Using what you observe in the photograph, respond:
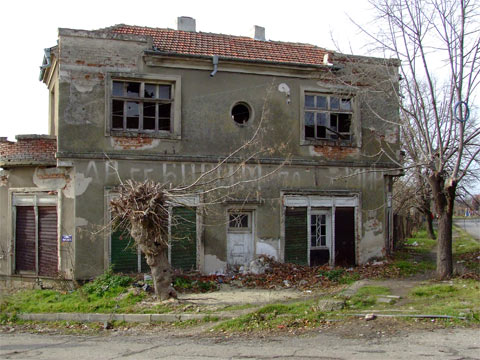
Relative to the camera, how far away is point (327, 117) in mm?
15766

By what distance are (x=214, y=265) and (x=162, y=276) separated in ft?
11.5

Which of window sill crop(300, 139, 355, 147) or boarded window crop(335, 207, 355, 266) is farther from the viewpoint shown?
boarded window crop(335, 207, 355, 266)

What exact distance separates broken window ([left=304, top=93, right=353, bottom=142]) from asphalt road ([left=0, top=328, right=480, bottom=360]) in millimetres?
8331

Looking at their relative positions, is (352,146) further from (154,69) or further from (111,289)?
(111,289)

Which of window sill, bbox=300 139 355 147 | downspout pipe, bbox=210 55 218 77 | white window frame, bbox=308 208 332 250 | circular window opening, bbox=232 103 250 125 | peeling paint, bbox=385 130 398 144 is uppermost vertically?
downspout pipe, bbox=210 55 218 77

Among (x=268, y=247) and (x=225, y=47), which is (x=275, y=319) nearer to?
(x=268, y=247)

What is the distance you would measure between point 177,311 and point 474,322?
5.50 m

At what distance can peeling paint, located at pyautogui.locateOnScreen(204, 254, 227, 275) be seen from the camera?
46.7 ft

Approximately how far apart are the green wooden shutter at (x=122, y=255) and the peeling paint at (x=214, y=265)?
1.96m

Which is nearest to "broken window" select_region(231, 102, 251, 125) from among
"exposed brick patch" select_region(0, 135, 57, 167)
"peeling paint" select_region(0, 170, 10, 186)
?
"exposed brick patch" select_region(0, 135, 57, 167)

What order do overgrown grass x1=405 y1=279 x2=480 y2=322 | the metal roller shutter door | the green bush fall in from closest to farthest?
overgrown grass x1=405 y1=279 x2=480 y2=322 < the green bush < the metal roller shutter door

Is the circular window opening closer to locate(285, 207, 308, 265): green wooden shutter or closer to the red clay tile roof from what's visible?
the red clay tile roof

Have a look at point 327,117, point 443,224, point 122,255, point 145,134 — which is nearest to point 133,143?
point 145,134

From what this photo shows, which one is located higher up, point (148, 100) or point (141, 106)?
point (148, 100)
